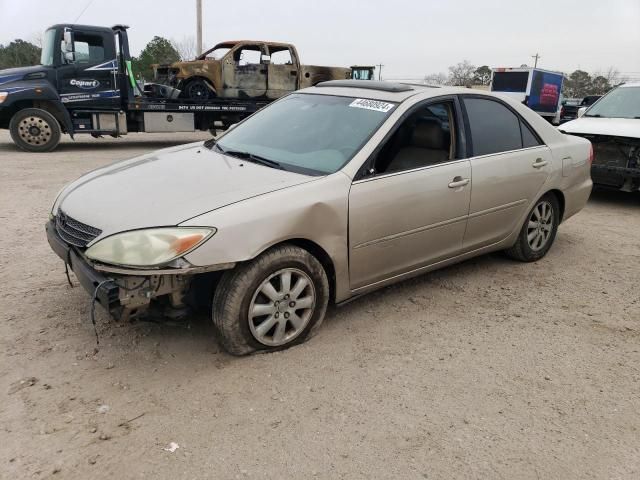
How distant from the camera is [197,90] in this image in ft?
45.3

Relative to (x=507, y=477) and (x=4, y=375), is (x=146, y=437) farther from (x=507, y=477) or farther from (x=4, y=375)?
(x=507, y=477)

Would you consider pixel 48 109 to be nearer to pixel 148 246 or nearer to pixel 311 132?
pixel 311 132

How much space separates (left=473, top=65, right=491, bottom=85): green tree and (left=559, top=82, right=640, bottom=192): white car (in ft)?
166

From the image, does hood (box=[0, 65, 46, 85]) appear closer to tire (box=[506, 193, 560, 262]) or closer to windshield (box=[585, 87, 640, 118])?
tire (box=[506, 193, 560, 262])

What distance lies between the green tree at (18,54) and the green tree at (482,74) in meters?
41.1

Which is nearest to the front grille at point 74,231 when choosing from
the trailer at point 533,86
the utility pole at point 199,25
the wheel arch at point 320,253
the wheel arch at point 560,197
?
the wheel arch at point 320,253

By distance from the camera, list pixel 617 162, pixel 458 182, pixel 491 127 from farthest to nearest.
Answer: pixel 617 162
pixel 491 127
pixel 458 182

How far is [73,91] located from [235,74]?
4.20 metres

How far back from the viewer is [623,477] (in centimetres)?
230

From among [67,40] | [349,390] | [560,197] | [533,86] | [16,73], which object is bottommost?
[349,390]

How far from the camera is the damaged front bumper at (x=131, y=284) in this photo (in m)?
2.64

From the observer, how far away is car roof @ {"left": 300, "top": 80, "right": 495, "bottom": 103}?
3.80 metres

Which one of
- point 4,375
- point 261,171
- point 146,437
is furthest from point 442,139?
point 4,375

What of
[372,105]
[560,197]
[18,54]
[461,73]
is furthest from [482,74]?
[372,105]
